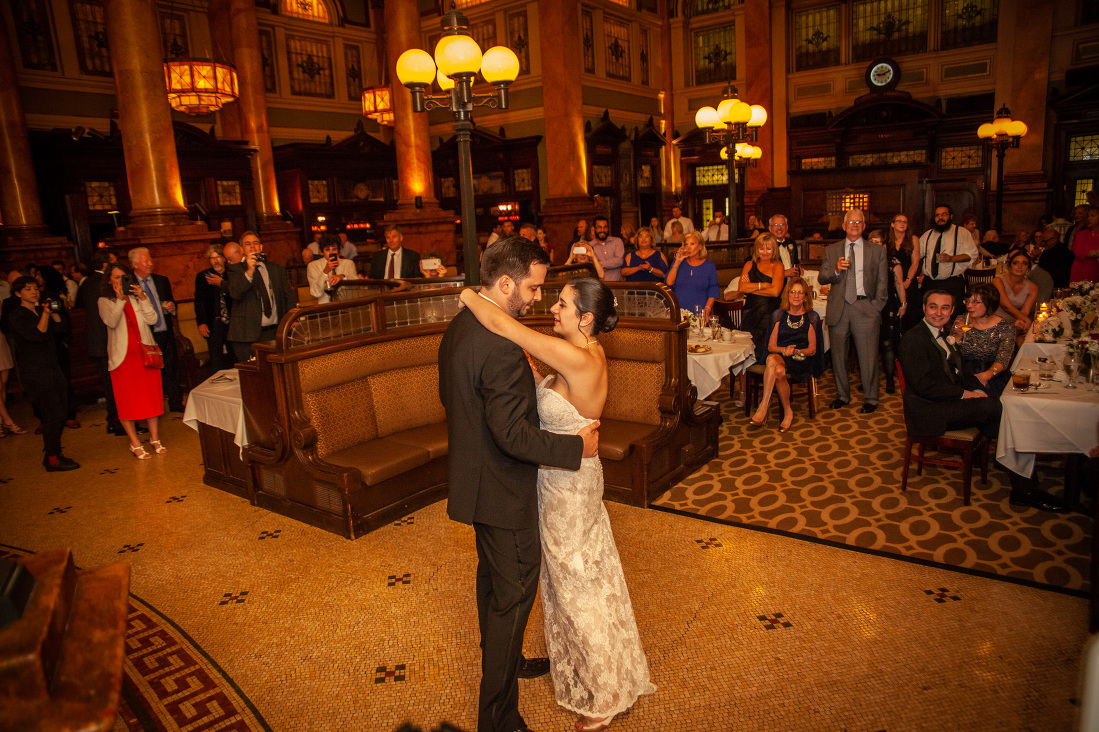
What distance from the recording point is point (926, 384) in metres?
4.26

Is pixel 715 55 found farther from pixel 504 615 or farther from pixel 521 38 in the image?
pixel 504 615

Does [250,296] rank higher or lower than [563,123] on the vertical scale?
lower

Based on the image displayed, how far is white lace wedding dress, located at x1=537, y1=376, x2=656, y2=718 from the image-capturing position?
2467 millimetres

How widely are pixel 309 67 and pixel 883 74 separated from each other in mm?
13616

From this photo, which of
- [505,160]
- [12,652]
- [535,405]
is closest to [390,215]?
[505,160]

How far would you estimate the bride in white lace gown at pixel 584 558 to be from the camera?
7.84ft

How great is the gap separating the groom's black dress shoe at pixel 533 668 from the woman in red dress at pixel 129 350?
4420 mm

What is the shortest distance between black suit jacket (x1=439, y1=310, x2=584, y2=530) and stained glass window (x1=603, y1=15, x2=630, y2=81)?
1587 cm

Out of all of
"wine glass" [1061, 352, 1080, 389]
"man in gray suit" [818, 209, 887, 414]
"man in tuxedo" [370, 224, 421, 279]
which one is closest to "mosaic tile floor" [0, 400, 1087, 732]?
"wine glass" [1061, 352, 1080, 389]

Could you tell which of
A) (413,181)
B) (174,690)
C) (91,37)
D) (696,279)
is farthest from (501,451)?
(91,37)

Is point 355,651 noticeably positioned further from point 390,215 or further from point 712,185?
point 712,185

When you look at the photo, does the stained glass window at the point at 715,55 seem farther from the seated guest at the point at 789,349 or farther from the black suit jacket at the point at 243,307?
the black suit jacket at the point at 243,307

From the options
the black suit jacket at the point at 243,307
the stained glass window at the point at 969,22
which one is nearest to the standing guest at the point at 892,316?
the black suit jacket at the point at 243,307

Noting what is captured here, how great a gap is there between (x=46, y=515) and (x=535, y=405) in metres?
4.32
